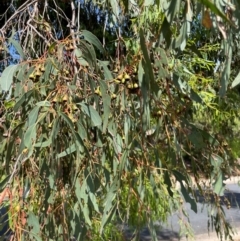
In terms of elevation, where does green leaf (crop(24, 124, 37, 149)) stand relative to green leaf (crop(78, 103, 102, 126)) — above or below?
below

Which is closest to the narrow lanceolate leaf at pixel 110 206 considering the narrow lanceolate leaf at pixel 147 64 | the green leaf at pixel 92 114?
the green leaf at pixel 92 114

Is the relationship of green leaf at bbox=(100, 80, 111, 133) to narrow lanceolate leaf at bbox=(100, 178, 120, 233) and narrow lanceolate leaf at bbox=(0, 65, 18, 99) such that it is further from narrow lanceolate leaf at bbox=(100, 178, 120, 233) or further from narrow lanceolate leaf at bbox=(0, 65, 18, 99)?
narrow lanceolate leaf at bbox=(0, 65, 18, 99)

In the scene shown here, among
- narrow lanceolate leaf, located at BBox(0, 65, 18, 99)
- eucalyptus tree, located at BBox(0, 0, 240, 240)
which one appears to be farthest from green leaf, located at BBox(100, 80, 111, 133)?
narrow lanceolate leaf, located at BBox(0, 65, 18, 99)

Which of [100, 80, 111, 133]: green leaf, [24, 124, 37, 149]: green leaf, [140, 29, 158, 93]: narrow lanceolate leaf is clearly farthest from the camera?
[100, 80, 111, 133]: green leaf

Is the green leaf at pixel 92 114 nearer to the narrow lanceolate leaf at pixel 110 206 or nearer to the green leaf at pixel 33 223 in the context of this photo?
the narrow lanceolate leaf at pixel 110 206

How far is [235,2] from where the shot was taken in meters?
1.04

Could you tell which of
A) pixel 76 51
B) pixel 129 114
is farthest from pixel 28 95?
pixel 129 114

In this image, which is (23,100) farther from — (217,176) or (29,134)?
(217,176)

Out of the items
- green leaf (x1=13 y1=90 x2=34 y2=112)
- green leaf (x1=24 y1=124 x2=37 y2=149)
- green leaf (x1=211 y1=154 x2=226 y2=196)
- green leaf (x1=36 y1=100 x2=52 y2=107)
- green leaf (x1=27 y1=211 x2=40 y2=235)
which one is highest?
green leaf (x1=13 y1=90 x2=34 y2=112)

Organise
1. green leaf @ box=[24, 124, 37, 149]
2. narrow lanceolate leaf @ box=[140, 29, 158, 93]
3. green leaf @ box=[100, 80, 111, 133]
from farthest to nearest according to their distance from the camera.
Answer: green leaf @ box=[100, 80, 111, 133], green leaf @ box=[24, 124, 37, 149], narrow lanceolate leaf @ box=[140, 29, 158, 93]

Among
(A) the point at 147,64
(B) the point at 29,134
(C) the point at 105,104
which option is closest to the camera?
(A) the point at 147,64

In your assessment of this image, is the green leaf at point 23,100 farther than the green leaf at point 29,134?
Yes

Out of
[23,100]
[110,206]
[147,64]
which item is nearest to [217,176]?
[110,206]

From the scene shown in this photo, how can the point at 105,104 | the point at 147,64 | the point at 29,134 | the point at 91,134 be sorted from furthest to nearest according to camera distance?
the point at 91,134 < the point at 105,104 < the point at 29,134 < the point at 147,64
